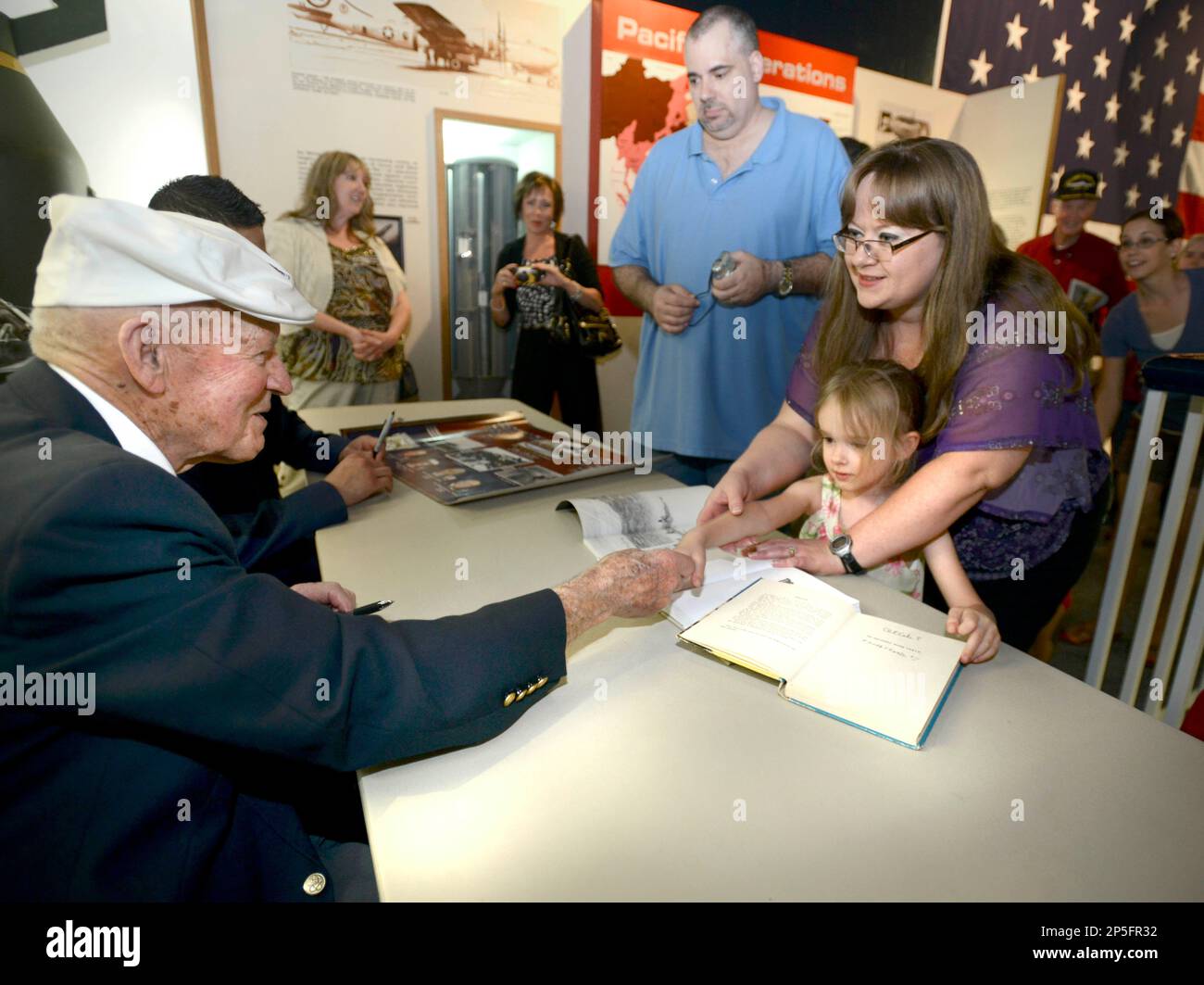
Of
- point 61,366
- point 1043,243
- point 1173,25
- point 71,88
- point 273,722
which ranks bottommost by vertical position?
point 273,722

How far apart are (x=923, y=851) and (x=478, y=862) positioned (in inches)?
19.0

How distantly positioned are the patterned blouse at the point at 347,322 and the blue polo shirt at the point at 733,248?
5.06 ft

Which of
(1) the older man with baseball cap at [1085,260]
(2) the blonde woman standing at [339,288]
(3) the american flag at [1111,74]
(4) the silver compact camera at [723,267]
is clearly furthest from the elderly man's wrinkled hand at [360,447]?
(3) the american flag at [1111,74]

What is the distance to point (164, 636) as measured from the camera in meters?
0.75

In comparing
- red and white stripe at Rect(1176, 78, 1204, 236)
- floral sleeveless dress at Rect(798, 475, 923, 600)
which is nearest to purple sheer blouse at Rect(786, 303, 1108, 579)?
floral sleeveless dress at Rect(798, 475, 923, 600)

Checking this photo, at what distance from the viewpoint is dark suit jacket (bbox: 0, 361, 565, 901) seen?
734 millimetres

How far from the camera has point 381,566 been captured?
1.49 m

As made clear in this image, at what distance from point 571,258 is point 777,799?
354 centimetres

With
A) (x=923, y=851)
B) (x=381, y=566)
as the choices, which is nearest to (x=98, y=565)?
(x=381, y=566)

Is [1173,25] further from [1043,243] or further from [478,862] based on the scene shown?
[478,862]

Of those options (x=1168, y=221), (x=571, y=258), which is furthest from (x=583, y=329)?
(x=1168, y=221)

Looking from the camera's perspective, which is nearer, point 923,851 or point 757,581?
point 923,851

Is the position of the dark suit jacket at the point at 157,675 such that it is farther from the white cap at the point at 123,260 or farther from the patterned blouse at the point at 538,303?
the patterned blouse at the point at 538,303

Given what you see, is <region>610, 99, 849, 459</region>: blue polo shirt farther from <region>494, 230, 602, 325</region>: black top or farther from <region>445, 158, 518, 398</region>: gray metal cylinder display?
<region>445, 158, 518, 398</region>: gray metal cylinder display
